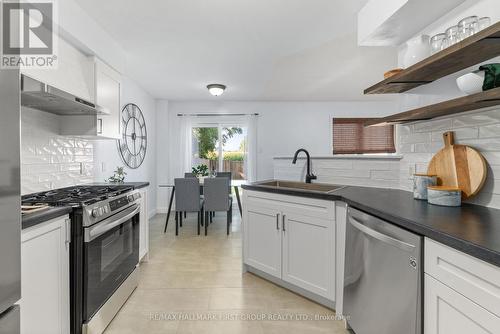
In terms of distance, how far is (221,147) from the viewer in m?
5.98

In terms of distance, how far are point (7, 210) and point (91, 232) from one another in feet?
3.02

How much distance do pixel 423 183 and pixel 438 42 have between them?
86cm

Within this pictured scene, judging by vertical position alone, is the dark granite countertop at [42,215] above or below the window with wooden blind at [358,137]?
below

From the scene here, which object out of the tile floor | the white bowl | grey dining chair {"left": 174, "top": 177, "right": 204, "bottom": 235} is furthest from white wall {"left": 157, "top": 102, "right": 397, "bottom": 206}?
the white bowl

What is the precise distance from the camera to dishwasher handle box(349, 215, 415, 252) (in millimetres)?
1212

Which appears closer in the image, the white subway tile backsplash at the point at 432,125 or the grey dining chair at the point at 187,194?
the white subway tile backsplash at the point at 432,125

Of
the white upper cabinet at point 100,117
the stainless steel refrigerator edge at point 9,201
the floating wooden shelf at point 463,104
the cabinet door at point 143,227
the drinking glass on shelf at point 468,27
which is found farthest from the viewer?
the cabinet door at point 143,227

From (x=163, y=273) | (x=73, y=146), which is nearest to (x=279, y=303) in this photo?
(x=163, y=273)

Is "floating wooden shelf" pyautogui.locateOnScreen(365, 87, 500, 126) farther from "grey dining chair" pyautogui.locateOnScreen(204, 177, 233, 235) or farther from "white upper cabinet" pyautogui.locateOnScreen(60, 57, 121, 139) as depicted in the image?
"grey dining chair" pyautogui.locateOnScreen(204, 177, 233, 235)

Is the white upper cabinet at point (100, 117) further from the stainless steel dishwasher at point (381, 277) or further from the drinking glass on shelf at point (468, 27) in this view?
the drinking glass on shelf at point (468, 27)

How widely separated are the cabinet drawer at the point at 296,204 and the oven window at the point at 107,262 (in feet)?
3.66

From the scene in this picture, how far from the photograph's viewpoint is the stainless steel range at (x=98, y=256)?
1595 millimetres

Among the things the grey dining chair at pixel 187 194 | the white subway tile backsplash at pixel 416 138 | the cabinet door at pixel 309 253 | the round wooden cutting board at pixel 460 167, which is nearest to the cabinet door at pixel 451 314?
the round wooden cutting board at pixel 460 167

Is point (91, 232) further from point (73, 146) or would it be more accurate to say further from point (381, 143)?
point (381, 143)
